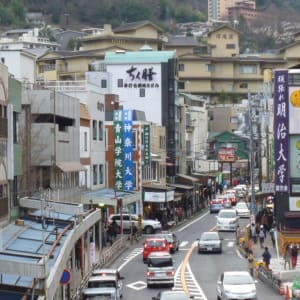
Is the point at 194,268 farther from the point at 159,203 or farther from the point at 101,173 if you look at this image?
the point at 159,203

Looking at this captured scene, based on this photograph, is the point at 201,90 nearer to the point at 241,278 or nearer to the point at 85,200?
the point at 85,200

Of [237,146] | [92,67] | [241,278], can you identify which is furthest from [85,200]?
[237,146]

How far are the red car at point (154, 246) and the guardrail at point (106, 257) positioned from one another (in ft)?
6.32

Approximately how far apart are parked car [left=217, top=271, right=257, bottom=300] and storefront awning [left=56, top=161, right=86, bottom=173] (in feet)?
50.8

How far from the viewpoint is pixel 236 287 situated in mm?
37125

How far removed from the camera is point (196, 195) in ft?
326

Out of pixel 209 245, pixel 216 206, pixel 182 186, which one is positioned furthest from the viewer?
pixel 182 186

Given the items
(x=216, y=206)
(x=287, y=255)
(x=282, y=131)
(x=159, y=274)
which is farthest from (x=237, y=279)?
(x=216, y=206)

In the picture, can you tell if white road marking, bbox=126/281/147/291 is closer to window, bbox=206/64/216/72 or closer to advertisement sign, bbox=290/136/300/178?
advertisement sign, bbox=290/136/300/178

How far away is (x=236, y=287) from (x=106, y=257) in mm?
16930

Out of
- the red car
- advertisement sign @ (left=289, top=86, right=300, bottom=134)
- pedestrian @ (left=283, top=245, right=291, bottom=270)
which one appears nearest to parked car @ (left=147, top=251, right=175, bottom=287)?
pedestrian @ (left=283, top=245, right=291, bottom=270)

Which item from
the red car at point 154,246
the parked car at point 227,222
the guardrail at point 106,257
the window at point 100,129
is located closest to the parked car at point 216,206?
the parked car at point 227,222

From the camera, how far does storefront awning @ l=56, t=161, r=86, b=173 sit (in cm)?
5217

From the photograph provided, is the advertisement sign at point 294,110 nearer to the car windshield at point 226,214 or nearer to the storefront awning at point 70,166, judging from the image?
the storefront awning at point 70,166
